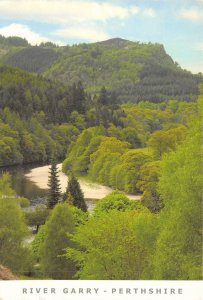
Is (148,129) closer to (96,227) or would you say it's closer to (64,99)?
(96,227)

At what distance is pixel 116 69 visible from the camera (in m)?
104

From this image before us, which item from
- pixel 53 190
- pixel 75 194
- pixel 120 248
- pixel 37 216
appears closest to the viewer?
pixel 120 248

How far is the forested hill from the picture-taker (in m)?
97.4

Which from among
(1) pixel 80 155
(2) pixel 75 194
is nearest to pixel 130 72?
(1) pixel 80 155

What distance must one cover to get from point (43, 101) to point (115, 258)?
40.5 meters

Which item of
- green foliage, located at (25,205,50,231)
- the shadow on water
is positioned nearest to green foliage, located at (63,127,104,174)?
the shadow on water

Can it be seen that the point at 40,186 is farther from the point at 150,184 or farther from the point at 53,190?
the point at 150,184

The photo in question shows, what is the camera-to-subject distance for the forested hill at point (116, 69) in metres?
97.4

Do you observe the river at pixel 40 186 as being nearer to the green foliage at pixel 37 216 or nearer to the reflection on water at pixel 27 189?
the reflection on water at pixel 27 189

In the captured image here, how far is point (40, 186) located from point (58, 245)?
28.5 feet

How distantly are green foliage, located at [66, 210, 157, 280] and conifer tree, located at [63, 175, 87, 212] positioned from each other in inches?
298

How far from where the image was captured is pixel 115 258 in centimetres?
959

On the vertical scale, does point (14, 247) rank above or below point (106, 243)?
below
